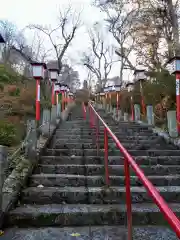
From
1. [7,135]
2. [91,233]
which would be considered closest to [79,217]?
[91,233]

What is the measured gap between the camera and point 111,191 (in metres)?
3.55

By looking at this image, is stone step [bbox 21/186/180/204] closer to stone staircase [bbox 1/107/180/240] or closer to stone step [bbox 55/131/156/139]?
stone staircase [bbox 1/107/180/240]

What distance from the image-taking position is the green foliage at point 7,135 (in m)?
7.36

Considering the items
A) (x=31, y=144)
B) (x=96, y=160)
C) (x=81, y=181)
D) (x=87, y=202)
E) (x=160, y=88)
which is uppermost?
(x=160, y=88)

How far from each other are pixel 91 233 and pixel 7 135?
5.53 m

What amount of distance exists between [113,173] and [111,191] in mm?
924

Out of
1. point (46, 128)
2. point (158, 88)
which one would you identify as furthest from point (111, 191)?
point (158, 88)

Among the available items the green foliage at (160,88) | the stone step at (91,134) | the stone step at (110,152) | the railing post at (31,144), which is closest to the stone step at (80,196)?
the railing post at (31,144)

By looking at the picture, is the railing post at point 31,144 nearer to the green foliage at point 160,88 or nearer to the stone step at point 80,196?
the stone step at point 80,196

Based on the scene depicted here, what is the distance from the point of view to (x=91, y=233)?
9.10ft

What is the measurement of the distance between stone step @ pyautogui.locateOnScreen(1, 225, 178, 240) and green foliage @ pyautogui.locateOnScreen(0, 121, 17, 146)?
15.8 ft

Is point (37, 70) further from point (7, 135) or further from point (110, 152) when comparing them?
point (110, 152)

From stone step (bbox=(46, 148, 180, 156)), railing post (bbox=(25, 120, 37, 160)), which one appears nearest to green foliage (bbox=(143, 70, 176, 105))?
stone step (bbox=(46, 148, 180, 156))

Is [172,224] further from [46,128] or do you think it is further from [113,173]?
[46,128]
